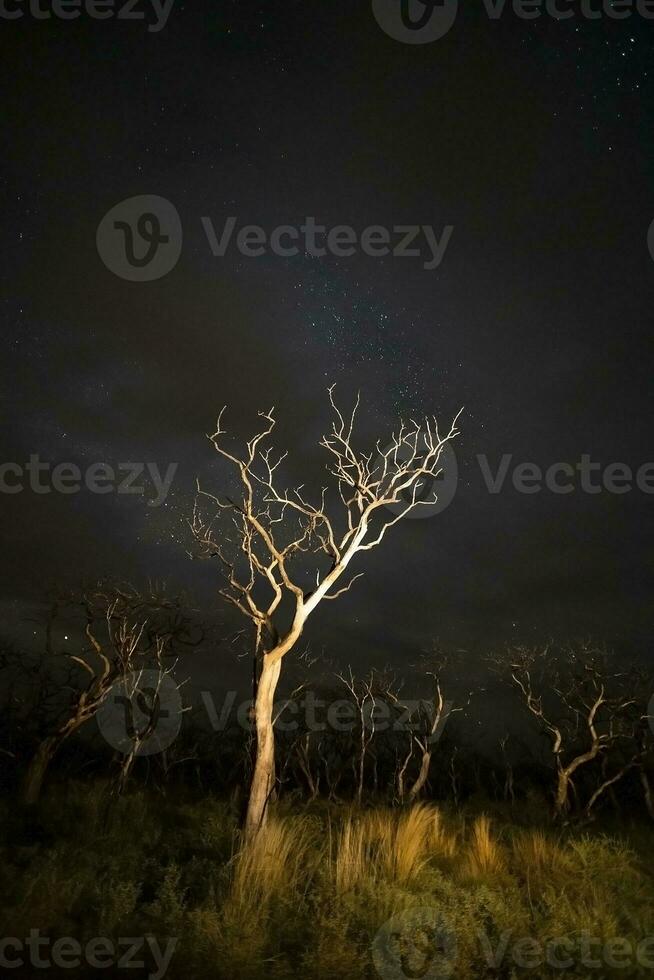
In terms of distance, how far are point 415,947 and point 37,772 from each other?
31.0 ft

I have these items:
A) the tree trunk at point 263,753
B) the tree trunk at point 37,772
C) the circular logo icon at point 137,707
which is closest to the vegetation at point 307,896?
the tree trunk at point 263,753

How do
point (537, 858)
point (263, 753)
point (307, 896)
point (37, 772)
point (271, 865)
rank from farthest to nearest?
point (37, 772)
point (537, 858)
point (263, 753)
point (271, 865)
point (307, 896)

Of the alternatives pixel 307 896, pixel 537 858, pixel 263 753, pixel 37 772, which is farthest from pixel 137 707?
pixel 307 896

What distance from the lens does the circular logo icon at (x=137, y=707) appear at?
55.3 feet

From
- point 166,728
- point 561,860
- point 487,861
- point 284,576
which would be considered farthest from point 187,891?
point 166,728

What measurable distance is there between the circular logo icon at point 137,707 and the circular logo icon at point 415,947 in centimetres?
1096

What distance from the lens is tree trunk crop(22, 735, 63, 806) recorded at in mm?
12020

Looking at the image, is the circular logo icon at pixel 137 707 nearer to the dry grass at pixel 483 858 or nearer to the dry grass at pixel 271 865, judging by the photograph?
the dry grass at pixel 271 865

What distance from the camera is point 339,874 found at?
695 centimetres

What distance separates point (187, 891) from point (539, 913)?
4145mm

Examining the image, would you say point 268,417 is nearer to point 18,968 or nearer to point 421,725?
point 18,968

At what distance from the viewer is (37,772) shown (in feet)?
40.5

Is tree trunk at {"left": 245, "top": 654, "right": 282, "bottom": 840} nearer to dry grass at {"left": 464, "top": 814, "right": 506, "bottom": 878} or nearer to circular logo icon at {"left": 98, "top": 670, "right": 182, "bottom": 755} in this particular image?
dry grass at {"left": 464, "top": 814, "right": 506, "bottom": 878}

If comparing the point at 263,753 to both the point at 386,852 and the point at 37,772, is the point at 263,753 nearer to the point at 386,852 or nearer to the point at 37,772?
the point at 386,852
